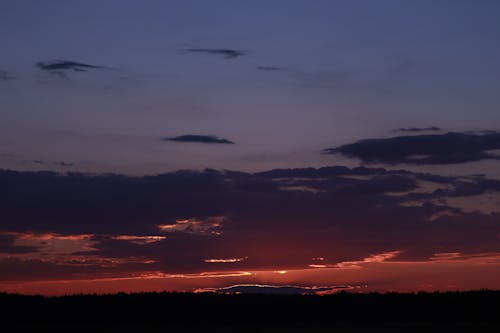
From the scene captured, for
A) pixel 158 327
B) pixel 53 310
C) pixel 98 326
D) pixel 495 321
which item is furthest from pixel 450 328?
pixel 53 310

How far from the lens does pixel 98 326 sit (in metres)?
50.5

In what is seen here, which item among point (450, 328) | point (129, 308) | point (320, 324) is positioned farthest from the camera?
point (129, 308)

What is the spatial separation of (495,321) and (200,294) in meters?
18.8

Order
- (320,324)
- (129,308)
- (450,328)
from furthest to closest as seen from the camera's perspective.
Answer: (129,308) → (320,324) → (450,328)

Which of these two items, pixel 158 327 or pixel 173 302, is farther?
pixel 173 302

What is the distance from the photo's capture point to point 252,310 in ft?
182

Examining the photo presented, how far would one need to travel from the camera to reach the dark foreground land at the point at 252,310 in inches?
2074

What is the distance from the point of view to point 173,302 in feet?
185

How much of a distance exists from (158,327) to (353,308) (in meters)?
13.7

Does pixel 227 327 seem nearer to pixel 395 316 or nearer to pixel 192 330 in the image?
pixel 192 330

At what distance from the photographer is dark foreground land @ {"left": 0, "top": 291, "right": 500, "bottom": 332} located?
52688 millimetres

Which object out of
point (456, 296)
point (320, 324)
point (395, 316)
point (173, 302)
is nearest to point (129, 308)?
point (173, 302)

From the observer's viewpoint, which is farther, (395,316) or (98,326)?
(395,316)

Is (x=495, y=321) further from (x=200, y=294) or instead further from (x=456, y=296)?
(x=200, y=294)
